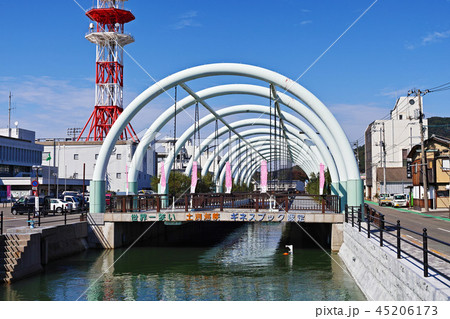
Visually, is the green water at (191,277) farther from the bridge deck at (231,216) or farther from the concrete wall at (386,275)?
the bridge deck at (231,216)

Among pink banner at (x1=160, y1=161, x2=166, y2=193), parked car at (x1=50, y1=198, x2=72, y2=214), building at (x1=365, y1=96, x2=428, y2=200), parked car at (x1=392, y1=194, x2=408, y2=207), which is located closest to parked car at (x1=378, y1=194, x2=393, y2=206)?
parked car at (x1=392, y1=194, x2=408, y2=207)

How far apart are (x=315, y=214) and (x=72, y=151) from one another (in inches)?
1971

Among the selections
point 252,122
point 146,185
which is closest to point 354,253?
point 252,122

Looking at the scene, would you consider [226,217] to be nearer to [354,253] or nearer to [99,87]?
[354,253]

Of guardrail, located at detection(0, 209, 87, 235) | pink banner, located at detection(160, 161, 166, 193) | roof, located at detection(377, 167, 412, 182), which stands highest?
roof, located at detection(377, 167, 412, 182)

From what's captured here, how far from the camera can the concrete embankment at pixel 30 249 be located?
18.0 metres

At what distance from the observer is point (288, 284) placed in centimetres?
1781

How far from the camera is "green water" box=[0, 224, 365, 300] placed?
16094 mm

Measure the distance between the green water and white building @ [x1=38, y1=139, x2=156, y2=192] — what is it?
39400mm

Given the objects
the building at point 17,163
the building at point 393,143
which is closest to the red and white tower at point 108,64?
the building at point 17,163

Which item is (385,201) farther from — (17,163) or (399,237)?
(17,163)

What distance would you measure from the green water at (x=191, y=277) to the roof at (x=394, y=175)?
4648 centimetres

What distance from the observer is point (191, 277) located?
1958cm

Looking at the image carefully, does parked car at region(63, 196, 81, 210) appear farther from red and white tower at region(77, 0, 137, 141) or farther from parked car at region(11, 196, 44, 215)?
red and white tower at region(77, 0, 137, 141)
